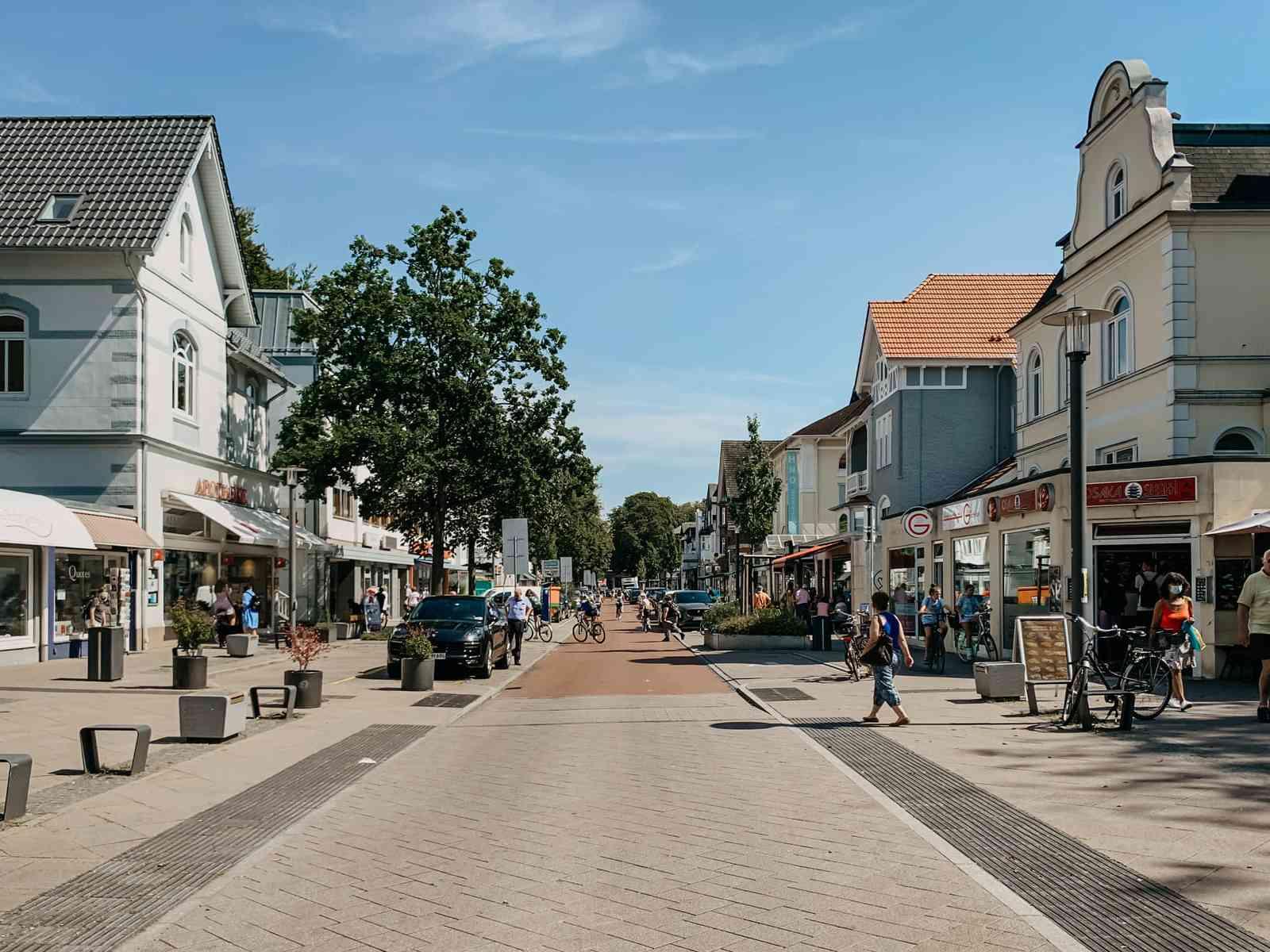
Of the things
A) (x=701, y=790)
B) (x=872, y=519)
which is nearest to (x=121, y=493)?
(x=872, y=519)

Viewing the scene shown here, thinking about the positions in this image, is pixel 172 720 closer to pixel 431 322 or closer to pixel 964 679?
pixel 964 679

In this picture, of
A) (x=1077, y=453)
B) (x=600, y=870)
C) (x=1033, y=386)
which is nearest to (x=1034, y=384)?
(x=1033, y=386)

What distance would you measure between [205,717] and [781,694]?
957 cm

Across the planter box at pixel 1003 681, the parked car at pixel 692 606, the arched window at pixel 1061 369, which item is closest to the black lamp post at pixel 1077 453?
the planter box at pixel 1003 681

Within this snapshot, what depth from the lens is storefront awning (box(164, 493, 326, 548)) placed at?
109 feet

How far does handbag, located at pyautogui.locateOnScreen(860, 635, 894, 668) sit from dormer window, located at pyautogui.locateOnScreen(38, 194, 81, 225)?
949 inches

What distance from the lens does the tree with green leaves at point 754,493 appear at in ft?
190

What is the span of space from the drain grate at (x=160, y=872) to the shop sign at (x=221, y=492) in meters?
24.5

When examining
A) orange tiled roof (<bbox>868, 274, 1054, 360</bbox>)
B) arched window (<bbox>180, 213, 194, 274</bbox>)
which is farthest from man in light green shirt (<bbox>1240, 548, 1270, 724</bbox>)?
arched window (<bbox>180, 213, 194, 274</bbox>)

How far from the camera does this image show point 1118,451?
25.7m

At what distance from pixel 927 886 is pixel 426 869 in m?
3.05

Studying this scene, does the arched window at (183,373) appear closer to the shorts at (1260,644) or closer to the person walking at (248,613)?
the person walking at (248,613)

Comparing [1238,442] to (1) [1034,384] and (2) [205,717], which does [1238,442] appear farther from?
(2) [205,717]

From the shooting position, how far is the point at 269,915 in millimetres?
6500
